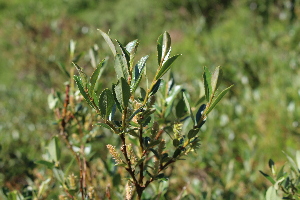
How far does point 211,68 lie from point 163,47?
3.22m

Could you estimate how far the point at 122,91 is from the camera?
0.71 m

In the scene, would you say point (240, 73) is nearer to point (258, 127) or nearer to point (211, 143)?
point (258, 127)

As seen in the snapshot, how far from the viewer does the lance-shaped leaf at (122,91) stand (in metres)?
0.71

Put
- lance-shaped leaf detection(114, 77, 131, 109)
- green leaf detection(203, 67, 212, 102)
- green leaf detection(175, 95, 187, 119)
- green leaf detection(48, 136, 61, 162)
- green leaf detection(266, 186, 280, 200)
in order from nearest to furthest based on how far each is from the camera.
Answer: lance-shaped leaf detection(114, 77, 131, 109), green leaf detection(203, 67, 212, 102), green leaf detection(266, 186, 280, 200), green leaf detection(175, 95, 187, 119), green leaf detection(48, 136, 61, 162)

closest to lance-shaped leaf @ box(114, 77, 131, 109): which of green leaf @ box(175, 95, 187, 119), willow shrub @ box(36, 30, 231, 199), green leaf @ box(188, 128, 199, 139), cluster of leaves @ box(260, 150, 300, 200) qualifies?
willow shrub @ box(36, 30, 231, 199)

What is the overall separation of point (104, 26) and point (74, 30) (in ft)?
9.20

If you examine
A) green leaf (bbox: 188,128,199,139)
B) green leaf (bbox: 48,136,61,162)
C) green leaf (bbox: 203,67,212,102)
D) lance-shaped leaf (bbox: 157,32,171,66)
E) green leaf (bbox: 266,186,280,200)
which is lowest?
green leaf (bbox: 266,186,280,200)

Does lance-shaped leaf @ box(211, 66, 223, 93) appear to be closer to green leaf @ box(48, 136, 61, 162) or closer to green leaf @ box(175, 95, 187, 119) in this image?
green leaf @ box(175, 95, 187, 119)

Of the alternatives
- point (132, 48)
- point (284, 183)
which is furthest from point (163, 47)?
point (284, 183)

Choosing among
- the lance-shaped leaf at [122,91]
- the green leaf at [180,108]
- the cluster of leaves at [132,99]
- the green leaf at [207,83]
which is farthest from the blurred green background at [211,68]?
the lance-shaped leaf at [122,91]

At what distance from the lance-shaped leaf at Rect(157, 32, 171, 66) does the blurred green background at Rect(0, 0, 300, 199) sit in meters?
0.61

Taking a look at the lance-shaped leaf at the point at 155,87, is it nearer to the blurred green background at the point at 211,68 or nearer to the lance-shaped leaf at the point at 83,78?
the lance-shaped leaf at the point at 83,78

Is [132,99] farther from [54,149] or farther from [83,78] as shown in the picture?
[54,149]

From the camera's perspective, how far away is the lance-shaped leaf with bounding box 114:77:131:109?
0.71 meters
